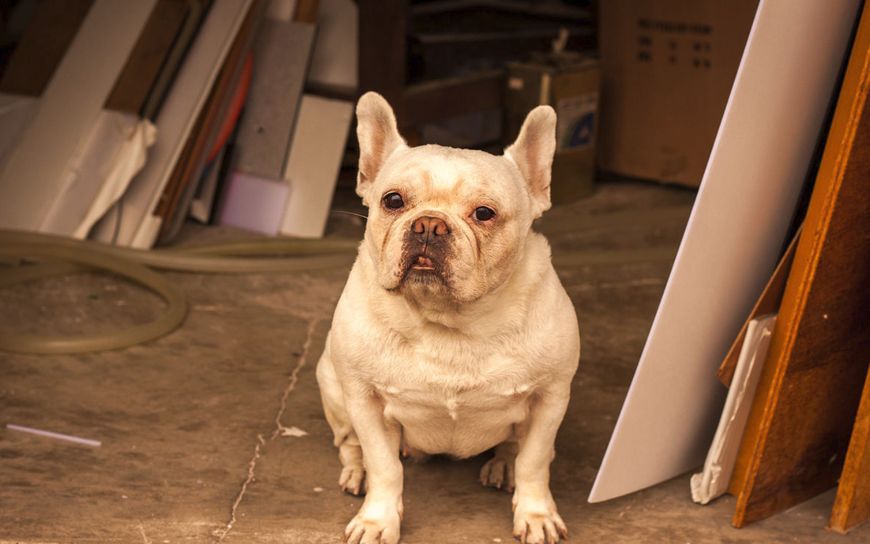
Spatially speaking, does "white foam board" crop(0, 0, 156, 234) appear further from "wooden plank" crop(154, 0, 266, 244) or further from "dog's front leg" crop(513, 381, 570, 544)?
"dog's front leg" crop(513, 381, 570, 544)

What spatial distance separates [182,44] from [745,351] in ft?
10.7

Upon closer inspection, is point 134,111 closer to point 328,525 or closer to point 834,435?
point 328,525

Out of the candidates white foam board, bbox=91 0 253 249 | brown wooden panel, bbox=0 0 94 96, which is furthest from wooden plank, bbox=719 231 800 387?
brown wooden panel, bbox=0 0 94 96

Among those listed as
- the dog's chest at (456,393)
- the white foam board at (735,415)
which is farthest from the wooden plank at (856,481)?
the dog's chest at (456,393)

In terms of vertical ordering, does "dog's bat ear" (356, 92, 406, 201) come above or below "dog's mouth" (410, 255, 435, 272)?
above

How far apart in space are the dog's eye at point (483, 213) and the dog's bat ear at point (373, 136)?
33cm

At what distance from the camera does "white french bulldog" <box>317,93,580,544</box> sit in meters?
2.71

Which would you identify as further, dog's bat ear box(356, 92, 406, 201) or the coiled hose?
the coiled hose

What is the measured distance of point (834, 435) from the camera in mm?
3305

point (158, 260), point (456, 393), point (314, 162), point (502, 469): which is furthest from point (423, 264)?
point (314, 162)

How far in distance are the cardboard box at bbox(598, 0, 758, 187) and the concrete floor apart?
1.13m

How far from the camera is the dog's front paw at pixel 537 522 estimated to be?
2.99m

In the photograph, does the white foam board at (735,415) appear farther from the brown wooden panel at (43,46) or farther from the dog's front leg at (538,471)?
the brown wooden panel at (43,46)

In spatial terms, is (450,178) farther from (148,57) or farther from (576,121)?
(576,121)
